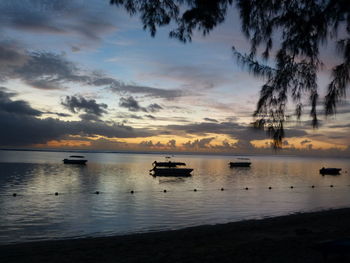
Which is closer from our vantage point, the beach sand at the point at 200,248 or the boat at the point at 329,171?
the beach sand at the point at 200,248

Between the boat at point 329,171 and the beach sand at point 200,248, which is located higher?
the beach sand at point 200,248

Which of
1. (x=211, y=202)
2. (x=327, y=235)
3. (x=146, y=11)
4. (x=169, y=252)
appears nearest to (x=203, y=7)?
(x=146, y=11)

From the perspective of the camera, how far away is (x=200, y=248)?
12.7 m

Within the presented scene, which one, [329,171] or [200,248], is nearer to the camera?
[200,248]

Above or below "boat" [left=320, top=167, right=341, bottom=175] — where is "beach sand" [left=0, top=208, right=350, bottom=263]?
above

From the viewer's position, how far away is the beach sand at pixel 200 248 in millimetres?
10620

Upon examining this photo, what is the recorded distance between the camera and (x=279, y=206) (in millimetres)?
31859

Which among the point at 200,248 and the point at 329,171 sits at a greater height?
the point at 200,248

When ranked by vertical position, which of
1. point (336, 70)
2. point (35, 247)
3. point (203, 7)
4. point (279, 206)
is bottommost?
point (279, 206)

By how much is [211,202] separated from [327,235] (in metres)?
19.8

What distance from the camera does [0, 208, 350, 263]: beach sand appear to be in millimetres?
10620

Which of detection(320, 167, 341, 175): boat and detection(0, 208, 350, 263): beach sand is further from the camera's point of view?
detection(320, 167, 341, 175): boat

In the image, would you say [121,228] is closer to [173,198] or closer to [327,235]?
[327,235]

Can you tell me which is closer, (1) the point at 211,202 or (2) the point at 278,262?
(2) the point at 278,262
